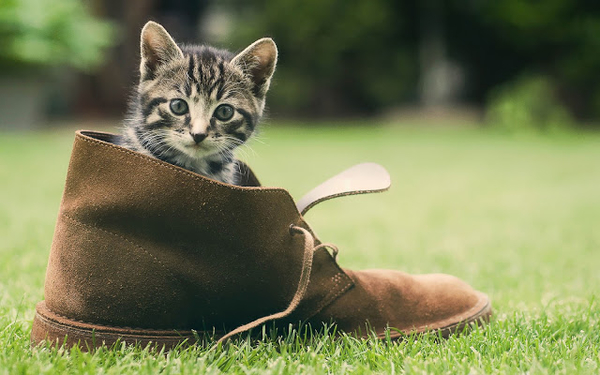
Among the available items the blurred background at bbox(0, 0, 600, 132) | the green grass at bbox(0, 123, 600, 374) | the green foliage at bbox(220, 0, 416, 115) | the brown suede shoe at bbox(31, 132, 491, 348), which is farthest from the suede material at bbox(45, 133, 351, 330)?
the green foliage at bbox(220, 0, 416, 115)

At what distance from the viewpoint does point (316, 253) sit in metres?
1.54

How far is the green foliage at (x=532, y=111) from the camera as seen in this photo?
38.6ft

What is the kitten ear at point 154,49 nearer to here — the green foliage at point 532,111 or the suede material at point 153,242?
the suede material at point 153,242

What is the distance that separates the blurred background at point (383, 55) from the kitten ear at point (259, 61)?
27.8 feet

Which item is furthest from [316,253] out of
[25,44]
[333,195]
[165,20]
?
[165,20]

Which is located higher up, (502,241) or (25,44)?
(25,44)

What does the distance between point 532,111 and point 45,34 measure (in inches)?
337

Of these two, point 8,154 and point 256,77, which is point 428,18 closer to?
point 8,154

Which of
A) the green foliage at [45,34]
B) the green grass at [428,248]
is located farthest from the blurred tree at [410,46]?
the green grass at [428,248]

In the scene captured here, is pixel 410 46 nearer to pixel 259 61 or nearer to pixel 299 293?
pixel 259 61

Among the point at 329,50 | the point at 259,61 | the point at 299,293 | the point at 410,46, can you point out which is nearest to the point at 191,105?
the point at 259,61

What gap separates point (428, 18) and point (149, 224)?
13.7 meters

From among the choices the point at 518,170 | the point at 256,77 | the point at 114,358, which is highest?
the point at 256,77

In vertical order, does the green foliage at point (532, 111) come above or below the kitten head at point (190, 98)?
below
